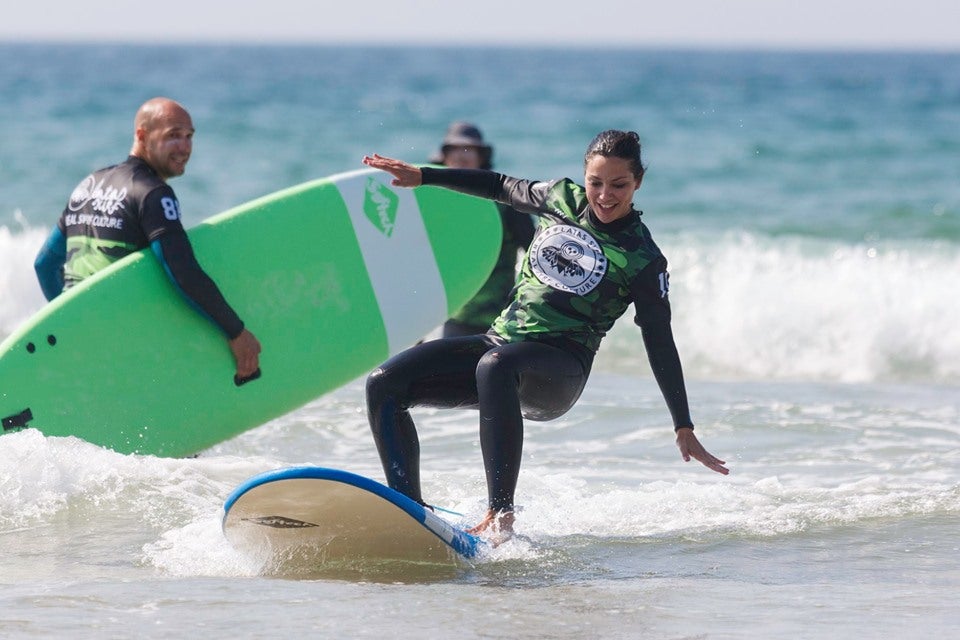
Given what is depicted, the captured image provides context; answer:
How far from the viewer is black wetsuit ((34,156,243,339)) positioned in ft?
16.5

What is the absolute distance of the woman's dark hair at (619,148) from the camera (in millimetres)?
3930

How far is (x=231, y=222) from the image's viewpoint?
5.53 m

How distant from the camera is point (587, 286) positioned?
400cm

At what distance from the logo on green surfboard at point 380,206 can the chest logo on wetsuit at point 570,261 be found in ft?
5.88

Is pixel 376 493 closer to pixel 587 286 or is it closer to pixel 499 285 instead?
pixel 587 286

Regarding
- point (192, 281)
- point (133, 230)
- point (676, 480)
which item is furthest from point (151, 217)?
point (676, 480)

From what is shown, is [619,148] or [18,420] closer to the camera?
[619,148]

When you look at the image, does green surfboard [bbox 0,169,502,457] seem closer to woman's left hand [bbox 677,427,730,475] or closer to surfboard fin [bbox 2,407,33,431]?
surfboard fin [bbox 2,407,33,431]

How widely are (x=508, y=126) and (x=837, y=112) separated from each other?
22.1 ft

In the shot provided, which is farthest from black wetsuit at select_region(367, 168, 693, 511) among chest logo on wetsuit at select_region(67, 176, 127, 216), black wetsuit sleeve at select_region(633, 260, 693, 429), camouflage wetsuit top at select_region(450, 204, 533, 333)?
camouflage wetsuit top at select_region(450, 204, 533, 333)

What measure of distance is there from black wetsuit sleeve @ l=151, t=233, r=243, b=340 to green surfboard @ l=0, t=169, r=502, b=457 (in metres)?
0.12

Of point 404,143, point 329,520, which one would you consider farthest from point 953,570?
point 404,143

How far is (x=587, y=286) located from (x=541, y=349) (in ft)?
0.77

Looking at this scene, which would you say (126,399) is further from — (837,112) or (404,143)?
(837,112)
